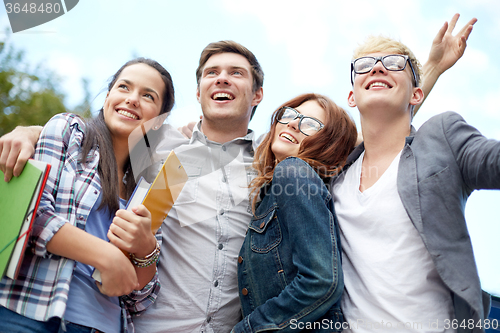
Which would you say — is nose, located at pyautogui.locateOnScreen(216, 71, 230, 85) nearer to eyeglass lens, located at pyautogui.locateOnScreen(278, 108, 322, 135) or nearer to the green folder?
eyeglass lens, located at pyautogui.locateOnScreen(278, 108, 322, 135)

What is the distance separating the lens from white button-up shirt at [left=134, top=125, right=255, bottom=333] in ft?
7.73

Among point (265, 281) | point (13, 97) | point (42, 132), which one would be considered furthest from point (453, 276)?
point (13, 97)

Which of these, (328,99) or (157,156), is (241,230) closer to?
(157,156)

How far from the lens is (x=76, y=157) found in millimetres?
2004

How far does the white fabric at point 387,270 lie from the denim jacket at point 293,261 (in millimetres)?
149

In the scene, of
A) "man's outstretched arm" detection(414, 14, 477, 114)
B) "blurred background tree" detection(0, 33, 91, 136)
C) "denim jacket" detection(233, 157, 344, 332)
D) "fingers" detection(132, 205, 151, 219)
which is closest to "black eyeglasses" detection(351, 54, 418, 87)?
"man's outstretched arm" detection(414, 14, 477, 114)

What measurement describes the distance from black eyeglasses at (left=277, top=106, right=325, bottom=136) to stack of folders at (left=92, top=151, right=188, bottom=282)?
3.39 feet

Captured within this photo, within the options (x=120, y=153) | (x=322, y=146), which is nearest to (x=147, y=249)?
(x=120, y=153)

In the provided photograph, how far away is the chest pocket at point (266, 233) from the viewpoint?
2158 millimetres

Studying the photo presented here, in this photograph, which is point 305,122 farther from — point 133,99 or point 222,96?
point 133,99

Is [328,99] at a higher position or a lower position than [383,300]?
higher

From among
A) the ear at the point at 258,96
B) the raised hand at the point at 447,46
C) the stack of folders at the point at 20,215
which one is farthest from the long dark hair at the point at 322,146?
the stack of folders at the point at 20,215

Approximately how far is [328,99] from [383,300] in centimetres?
154

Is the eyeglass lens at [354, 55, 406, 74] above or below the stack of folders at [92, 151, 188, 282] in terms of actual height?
above
